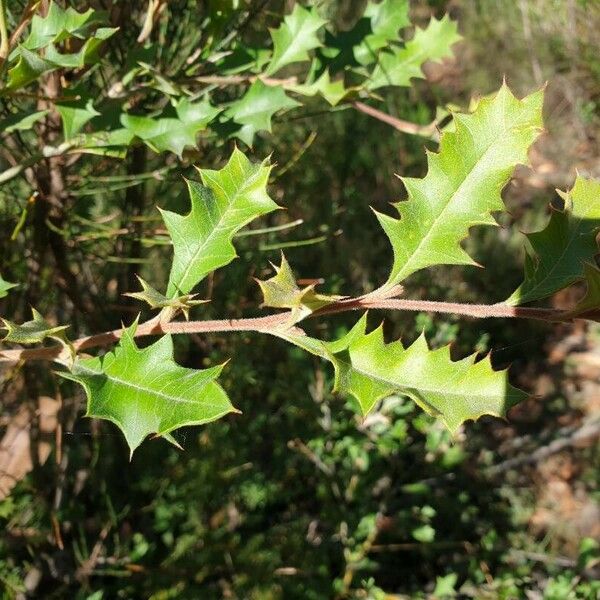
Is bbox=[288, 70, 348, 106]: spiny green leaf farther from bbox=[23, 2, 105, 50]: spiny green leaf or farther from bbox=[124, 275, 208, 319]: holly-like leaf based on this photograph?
bbox=[124, 275, 208, 319]: holly-like leaf

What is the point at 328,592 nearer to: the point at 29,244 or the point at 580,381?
the point at 29,244

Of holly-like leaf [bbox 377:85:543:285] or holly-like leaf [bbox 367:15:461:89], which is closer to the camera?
holly-like leaf [bbox 377:85:543:285]

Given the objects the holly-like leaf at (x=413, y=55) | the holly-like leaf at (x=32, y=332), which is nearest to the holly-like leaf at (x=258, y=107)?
the holly-like leaf at (x=413, y=55)

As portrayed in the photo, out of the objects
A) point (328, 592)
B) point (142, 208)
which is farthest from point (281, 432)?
point (142, 208)

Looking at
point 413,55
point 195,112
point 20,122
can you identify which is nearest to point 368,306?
point 195,112

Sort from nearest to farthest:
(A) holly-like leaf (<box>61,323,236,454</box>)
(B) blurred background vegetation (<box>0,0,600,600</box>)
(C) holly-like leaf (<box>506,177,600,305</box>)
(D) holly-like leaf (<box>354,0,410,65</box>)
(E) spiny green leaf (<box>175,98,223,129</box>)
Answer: (A) holly-like leaf (<box>61,323,236,454</box>)
(C) holly-like leaf (<box>506,177,600,305</box>)
(E) spiny green leaf (<box>175,98,223,129</box>)
(D) holly-like leaf (<box>354,0,410,65</box>)
(B) blurred background vegetation (<box>0,0,600,600</box>)

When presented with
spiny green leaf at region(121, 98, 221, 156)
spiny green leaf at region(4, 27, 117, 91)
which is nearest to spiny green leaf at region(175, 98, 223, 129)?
spiny green leaf at region(121, 98, 221, 156)

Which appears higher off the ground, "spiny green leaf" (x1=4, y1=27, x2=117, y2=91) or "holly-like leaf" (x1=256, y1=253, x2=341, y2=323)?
"spiny green leaf" (x1=4, y1=27, x2=117, y2=91)
